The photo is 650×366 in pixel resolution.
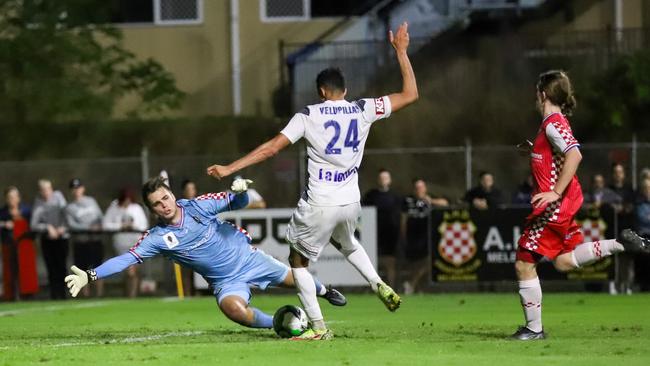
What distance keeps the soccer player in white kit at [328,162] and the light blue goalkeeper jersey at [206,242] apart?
23.2 inches

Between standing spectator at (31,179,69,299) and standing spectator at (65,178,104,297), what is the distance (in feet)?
0.55

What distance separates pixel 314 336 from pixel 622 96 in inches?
680

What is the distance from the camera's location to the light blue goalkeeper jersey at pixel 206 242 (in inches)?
490

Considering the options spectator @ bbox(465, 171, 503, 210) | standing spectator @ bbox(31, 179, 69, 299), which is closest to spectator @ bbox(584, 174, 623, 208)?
spectator @ bbox(465, 171, 503, 210)

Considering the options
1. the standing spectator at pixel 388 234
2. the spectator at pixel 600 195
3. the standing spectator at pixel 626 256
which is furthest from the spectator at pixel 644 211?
the standing spectator at pixel 388 234

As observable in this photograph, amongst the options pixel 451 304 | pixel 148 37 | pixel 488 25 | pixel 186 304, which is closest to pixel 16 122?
pixel 148 37

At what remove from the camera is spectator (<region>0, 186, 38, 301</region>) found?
78.3 ft

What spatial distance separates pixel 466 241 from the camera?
72.4ft

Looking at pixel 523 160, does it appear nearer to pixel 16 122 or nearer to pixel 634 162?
pixel 634 162

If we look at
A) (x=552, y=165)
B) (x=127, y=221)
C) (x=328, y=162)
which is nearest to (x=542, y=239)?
(x=552, y=165)

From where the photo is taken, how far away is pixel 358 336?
12.7 meters

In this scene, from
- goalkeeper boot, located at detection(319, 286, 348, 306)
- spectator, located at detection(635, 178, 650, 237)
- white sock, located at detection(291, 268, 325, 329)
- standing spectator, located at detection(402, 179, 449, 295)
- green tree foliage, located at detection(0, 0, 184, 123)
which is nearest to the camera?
white sock, located at detection(291, 268, 325, 329)

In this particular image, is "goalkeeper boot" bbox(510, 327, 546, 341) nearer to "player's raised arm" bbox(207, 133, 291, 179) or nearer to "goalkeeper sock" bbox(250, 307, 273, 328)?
"goalkeeper sock" bbox(250, 307, 273, 328)

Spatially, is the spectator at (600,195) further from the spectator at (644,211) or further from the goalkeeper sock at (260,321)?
the goalkeeper sock at (260,321)
